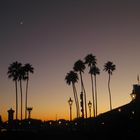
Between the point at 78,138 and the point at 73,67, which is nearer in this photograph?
the point at 78,138

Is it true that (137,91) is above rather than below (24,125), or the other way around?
above

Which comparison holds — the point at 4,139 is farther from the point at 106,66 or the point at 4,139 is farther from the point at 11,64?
the point at 106,66

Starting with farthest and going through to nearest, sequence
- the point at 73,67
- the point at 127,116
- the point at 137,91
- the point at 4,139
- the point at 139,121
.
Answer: the point at 73,67 < the point at 137,91 < the point at 127,116 < the point at 139,121 < the point at 4,139

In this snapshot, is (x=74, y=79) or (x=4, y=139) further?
(x=74, y=79)

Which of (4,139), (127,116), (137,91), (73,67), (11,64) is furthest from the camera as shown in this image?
(73,67)

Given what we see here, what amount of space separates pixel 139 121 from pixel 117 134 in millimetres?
8044

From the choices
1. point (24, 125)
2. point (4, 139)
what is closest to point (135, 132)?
point (4, 139)

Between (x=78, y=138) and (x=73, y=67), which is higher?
(x=73, y=67)

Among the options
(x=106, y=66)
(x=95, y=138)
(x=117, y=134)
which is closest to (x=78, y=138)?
(x=95, y=138)

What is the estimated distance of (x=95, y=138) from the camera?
36219mm

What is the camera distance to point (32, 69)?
8012cm

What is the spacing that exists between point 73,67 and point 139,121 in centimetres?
3987

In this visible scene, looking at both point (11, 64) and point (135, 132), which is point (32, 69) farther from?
point (135, 132)

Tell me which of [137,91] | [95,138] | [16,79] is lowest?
[95,138]
